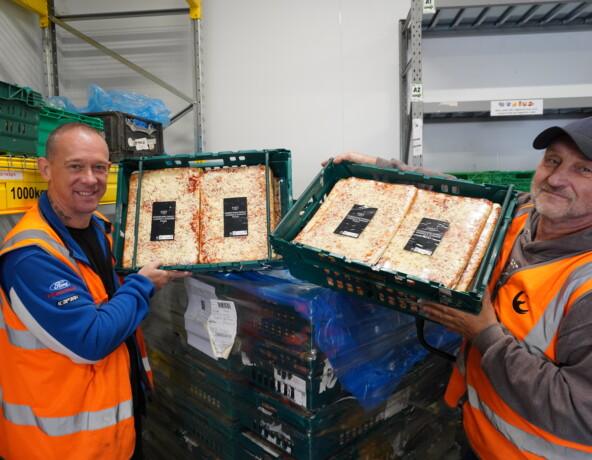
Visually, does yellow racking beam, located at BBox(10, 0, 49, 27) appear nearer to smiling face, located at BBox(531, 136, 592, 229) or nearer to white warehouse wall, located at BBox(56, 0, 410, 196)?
white warehouse wall, located at BBox(56, 0, 410, 196)

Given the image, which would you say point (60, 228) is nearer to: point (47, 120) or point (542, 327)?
point (47, 120)

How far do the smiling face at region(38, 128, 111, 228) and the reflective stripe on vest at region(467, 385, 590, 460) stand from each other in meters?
1.52

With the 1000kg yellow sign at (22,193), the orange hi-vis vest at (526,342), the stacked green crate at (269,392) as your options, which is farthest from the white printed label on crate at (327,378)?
the 1000kg yellow sign at (22,193)

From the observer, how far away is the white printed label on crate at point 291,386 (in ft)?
4.25

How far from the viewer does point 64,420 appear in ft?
4.26

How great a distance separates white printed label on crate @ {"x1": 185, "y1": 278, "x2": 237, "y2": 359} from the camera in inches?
57.7

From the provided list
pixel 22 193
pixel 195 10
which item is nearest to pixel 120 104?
pixel 195 10

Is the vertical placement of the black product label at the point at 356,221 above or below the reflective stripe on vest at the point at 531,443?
above

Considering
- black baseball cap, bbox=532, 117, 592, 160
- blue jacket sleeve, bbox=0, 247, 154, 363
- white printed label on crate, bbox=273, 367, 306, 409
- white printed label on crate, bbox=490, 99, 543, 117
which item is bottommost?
white printed label on crate, bbox=273, 367, 306, 409

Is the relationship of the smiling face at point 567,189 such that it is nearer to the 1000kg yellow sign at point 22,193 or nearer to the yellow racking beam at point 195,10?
the 1000kg yellow sign at point 22,193

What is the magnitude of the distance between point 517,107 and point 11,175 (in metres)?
2.64

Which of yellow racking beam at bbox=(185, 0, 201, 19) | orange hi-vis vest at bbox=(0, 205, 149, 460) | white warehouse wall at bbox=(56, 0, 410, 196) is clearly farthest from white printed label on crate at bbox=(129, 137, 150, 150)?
orange hi-vis vest at bbox=(0, 205, 149, 460)

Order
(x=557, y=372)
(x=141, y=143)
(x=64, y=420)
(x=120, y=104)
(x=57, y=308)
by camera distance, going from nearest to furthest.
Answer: (x=557, y=372), (x=57, y=308), (x=64, y=420), (x=141, y=143), (x=120, y=104)

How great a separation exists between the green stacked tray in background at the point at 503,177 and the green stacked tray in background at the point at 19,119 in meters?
2.26
